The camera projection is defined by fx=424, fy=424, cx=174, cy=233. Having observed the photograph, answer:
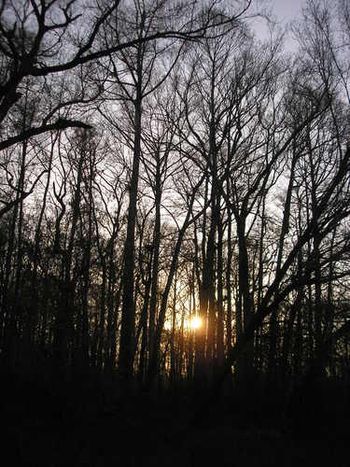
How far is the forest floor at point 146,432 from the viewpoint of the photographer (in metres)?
6.64

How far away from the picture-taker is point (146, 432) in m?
8.56

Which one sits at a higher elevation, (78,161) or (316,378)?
(78,161)

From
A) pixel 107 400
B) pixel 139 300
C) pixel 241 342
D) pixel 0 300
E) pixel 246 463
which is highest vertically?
pixel 139 300

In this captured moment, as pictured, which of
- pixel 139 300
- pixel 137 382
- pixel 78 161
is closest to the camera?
pixel 137 382

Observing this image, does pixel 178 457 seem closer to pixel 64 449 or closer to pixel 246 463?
pixel 246 463

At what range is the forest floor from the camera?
6636 mm

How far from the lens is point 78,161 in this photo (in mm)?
19391

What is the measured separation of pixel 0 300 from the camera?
1708cm

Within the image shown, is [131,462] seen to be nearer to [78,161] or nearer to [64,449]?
[64,449]

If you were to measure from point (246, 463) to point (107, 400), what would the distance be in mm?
4394

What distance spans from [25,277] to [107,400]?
29.4 feet

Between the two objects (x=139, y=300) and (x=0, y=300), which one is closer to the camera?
(x=0, y=300)

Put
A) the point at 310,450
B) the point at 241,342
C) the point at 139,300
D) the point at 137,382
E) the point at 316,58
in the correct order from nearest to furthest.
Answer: the point at 310,450 < the point at 241,342 < the point at 316,58 < the point at 137,382 < the point at 139,300

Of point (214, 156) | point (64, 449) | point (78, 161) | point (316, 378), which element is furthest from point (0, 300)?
point (316, 378)
